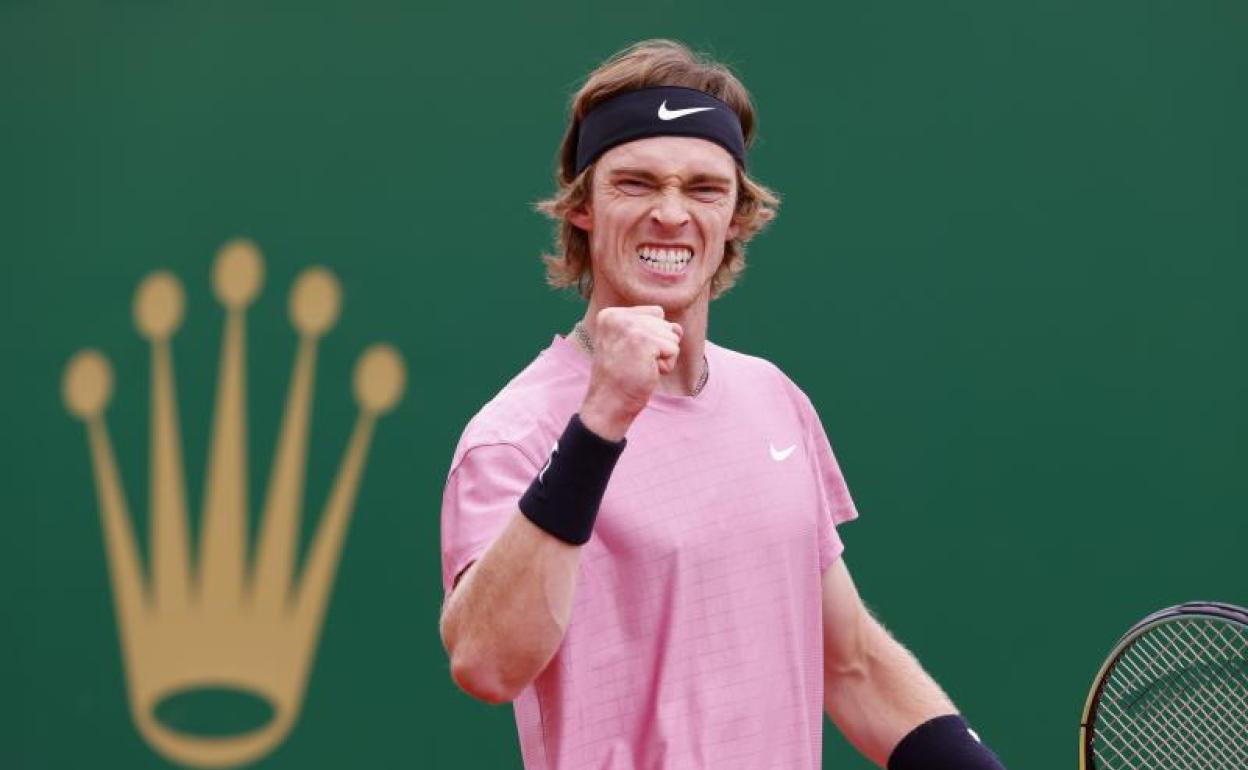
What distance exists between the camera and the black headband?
6.90ft

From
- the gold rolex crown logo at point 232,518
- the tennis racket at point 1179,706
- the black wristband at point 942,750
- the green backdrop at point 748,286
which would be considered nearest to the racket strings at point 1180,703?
the tennis racket at point 1179,706

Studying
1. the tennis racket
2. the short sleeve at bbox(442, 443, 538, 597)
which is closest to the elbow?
the short sleeve at bbox(442, 443, 538, 597)

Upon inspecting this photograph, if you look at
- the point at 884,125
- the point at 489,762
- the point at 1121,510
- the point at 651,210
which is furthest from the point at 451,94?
the point at 651,210

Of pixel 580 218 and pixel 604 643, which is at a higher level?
pixel 580 218

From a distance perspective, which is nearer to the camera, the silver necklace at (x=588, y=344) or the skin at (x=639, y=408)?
the skin at (x=639, y=408)

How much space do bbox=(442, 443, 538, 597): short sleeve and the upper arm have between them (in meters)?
0.46

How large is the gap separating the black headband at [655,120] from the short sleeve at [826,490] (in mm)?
330

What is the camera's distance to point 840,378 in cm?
376

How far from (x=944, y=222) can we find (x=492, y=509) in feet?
6.77

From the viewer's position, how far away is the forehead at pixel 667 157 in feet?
6.82

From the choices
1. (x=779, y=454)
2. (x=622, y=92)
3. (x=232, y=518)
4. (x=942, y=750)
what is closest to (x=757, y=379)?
(x=779, y=454)

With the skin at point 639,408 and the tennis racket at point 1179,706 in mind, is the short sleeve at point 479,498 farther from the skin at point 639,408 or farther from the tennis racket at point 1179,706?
the tennis racket at point 1179,706

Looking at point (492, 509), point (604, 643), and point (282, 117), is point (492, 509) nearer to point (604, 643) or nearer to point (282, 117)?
point (604, 643)

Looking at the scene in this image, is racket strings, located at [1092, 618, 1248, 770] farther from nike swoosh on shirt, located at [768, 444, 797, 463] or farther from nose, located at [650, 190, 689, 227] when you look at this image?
nose, located at [650, 190, 689, 227]
